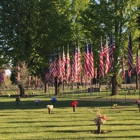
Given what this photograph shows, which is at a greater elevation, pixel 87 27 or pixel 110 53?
pixel 87 27

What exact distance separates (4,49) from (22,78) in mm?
6202

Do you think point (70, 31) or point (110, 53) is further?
point (70, 31)

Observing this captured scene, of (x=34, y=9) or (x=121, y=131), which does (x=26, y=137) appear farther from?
(x=34, y=9)

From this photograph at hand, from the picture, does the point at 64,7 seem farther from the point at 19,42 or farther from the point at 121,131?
the point at 121,131

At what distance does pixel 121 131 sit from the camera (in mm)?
18375

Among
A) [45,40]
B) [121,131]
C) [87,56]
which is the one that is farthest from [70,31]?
[121,131]

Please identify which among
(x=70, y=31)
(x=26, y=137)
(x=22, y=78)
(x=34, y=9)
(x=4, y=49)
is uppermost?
(x=34, y=9)

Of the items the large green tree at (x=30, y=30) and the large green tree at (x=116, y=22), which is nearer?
the large green tree at (x=116, y=22)

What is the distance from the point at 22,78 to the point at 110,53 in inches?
995

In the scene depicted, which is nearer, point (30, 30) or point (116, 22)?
point (116, 22)

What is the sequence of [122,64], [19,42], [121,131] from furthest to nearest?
[19,42], [122,64], [121,131]

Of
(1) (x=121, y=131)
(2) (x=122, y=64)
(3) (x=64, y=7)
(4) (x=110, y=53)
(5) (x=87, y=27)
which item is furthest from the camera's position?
(3) (x=64, y=7)

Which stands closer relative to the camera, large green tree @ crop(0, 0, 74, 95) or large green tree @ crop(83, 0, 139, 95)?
large green tree @ crop(83, 0, 139, 95)

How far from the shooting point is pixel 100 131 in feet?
59.7
